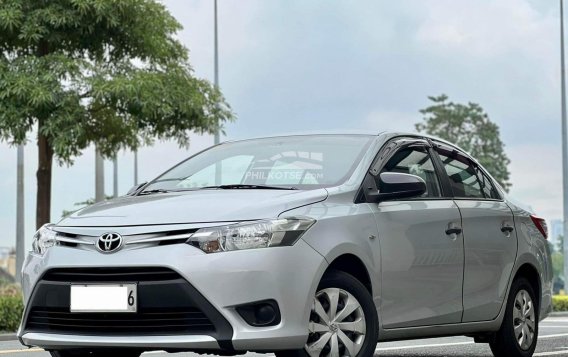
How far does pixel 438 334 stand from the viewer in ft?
25.8

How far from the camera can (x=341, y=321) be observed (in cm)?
666

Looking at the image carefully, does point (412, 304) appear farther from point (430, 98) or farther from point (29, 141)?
point (430, 98)

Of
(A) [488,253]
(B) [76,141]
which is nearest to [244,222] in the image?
(A) [488,253]

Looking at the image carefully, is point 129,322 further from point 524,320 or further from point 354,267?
point 524,320

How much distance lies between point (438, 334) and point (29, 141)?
1867cm

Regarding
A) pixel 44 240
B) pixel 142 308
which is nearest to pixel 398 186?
pixel 142 308

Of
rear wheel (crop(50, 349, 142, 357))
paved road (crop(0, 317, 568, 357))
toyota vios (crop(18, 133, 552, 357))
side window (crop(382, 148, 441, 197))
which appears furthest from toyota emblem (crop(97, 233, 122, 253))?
paved road (crop(0, 317, 568, 357))

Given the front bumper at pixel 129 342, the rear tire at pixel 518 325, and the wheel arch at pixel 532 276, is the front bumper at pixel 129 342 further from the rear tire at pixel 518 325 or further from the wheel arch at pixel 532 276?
the wheel arch at pixel 532 276

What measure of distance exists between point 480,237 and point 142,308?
3004 mm

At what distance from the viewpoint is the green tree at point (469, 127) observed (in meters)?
82.2

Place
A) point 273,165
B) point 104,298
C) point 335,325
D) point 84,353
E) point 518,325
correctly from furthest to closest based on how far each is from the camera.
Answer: point 518,325 < point 273,165 < point 84,353 < point 335,325 < point 104,298

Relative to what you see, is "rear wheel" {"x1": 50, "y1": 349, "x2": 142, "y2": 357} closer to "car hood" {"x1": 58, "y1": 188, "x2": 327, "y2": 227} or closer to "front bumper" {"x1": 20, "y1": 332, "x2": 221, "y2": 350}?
"front bumper" {"x1": 20, "y1": 332, "x2": 221, "y2": 350}

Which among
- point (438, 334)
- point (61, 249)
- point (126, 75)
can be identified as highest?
point (126, 75)

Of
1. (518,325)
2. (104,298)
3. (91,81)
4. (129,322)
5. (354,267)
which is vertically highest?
(91,81)
